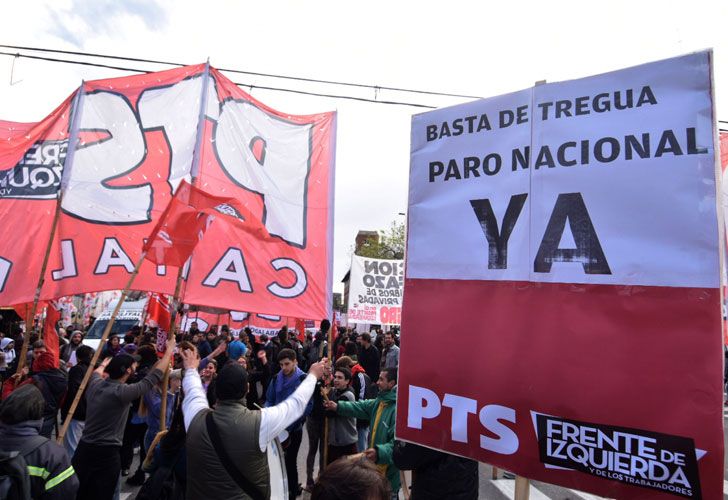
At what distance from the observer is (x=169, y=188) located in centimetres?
544

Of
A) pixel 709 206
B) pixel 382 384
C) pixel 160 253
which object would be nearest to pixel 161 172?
pixel 160 253

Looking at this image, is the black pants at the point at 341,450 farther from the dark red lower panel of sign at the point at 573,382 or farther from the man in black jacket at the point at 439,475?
the dark red lower panel of sign at the point at 573,382

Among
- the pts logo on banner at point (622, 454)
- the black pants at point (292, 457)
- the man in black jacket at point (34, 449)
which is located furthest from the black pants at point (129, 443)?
the pts logo on banner at point (622, 454)

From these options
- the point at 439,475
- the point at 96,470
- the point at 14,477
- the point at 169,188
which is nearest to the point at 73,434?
the point at 96,470

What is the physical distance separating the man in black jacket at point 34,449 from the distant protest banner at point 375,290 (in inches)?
528

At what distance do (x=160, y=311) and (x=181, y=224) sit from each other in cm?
482

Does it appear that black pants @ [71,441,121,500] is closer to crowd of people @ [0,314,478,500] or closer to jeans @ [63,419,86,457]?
crowd of people @ [0,314,478,500]

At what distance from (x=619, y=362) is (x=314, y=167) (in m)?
4.23

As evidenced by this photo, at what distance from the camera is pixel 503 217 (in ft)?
8.61

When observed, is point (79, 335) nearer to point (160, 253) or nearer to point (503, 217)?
point (160, 253)

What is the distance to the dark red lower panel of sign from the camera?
6.57ft

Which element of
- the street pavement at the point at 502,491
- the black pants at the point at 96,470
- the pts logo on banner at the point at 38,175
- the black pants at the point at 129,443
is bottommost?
the street pavement at the point at 502,491

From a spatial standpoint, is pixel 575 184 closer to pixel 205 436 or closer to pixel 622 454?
pixel 622 454

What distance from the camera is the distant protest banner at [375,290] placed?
1648 centimetres
